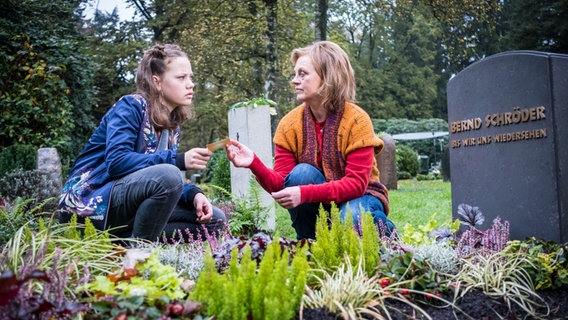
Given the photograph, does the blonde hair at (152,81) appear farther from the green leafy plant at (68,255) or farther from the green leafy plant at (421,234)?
the green leafy plant at (421,234)

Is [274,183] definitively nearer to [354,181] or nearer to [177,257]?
[354,181]

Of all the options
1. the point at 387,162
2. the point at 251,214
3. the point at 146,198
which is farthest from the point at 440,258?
the point at 387,162

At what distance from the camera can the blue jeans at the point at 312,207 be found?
11.0 feet

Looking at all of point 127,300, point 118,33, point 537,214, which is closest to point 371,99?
point 118,33

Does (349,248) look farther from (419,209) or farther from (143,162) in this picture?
(419,209)

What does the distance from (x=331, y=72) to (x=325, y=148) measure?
464 millimetres

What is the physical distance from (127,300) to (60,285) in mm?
195

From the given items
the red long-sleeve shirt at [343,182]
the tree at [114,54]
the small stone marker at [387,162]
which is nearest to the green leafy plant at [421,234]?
the red long-sleeve shirt at [343,182]

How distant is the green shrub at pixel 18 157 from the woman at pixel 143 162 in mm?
4830

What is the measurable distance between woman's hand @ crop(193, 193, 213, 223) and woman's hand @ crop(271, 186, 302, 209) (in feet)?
1.89

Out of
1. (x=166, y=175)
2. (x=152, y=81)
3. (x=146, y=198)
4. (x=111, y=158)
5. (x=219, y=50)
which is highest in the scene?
(x=219, y=50)

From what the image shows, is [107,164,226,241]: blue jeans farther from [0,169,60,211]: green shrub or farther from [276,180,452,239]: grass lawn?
[0,169,60,211]: green shrub

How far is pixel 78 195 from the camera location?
3.27 meters

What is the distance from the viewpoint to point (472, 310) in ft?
6.85
